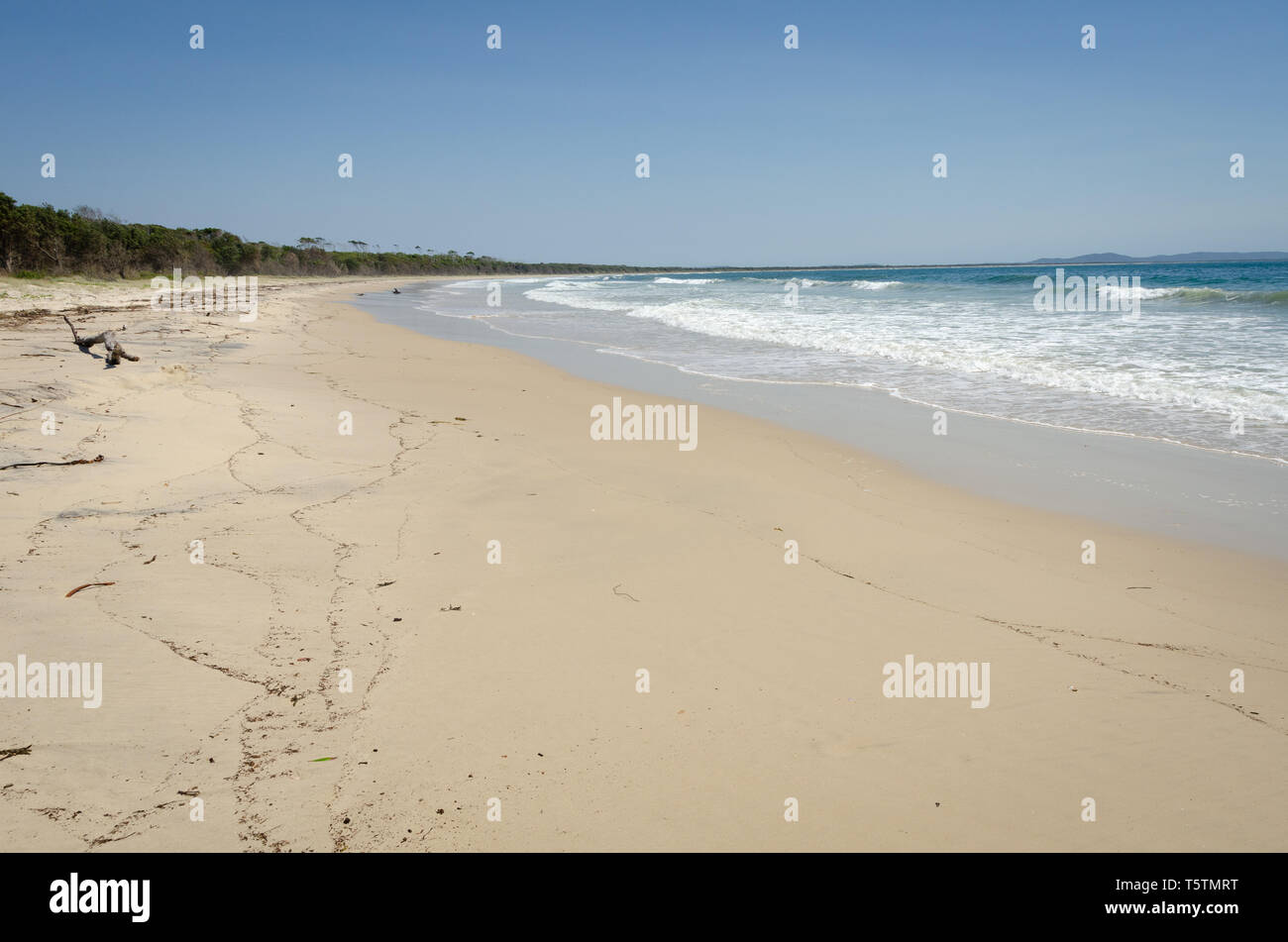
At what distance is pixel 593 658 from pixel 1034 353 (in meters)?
13.9

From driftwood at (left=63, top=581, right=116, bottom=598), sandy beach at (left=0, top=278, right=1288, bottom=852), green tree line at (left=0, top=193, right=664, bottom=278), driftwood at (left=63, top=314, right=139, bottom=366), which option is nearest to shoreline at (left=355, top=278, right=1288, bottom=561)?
sandy beach at (left=0, top=278, right=1288, bottom=852)

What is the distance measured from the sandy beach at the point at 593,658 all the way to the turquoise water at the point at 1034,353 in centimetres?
468

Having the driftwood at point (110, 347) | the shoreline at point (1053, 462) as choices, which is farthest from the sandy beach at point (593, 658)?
the driftwood at point (110, 347)

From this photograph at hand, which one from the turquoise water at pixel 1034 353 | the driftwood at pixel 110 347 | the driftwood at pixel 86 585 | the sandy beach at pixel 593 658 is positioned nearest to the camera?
the sandy beach at pixel 593 658

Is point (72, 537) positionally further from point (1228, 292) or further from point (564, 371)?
point (1228, 292)

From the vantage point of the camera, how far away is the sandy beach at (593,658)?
8.61 feet

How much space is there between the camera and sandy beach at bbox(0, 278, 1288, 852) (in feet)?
8.61

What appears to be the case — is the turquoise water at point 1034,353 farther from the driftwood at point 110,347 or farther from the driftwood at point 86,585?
the driftwood at point 86,585

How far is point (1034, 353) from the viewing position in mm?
14445

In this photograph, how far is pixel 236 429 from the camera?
741cm

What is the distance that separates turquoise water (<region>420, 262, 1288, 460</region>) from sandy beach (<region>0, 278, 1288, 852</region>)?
468 cm

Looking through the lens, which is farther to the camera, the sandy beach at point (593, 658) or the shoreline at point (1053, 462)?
the shoreline at point (1053, 462)

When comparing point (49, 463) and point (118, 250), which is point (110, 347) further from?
point (118, 250)
